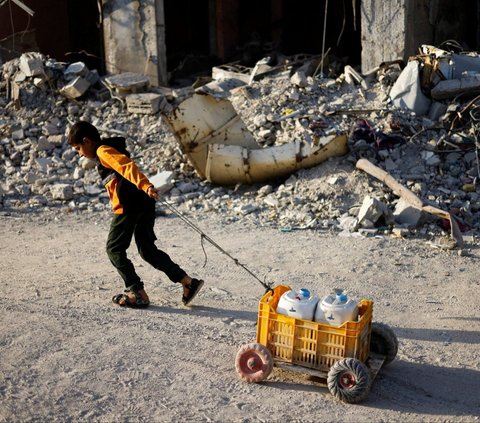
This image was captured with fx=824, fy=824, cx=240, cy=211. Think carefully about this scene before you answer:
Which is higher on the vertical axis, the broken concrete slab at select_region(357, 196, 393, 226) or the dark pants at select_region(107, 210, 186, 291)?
the dark pants at select_region(107, 210, 186, 291)

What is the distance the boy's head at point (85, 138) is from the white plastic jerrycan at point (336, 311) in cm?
219

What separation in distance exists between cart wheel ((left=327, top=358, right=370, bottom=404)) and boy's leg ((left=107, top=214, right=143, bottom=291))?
2053mm

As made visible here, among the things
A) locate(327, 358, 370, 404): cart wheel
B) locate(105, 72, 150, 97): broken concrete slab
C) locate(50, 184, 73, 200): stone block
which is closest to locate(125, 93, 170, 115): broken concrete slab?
locate(105, 72, 150, 97): broken concrete slab

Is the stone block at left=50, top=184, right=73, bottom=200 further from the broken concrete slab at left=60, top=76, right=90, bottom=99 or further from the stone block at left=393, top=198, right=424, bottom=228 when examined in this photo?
the stone block at left=393, top=198, right=424, bottom=228

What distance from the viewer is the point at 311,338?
511 centimetres

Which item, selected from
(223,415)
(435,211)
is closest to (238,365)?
(223,415)

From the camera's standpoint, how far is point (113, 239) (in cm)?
636

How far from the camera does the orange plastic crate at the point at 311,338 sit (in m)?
5.05

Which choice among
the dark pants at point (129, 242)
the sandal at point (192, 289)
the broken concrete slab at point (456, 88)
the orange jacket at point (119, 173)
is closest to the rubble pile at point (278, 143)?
the broken concrete slab at point (456, 88)

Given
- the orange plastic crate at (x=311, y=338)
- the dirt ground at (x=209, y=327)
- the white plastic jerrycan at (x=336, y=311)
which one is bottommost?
the dirt ground at (x=209, y=327)

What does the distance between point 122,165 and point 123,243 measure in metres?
0.66

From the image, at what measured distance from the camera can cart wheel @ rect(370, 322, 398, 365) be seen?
5422mm

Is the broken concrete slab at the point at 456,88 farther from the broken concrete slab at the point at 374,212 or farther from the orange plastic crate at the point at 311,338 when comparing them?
the orange plastic crate at the point at 311,338

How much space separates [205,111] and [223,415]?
558 cm
